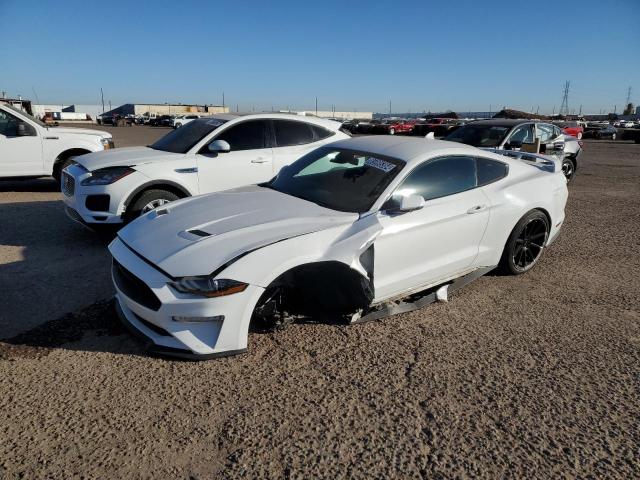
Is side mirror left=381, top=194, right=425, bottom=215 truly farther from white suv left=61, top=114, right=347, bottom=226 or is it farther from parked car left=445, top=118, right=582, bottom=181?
parked car left=445, top=118, right=582, bottom=181

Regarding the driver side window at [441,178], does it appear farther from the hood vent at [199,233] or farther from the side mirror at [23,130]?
the side mirror at [23,130]

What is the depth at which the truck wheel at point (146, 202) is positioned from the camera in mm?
5441

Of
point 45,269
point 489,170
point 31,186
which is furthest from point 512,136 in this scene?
point 31,186

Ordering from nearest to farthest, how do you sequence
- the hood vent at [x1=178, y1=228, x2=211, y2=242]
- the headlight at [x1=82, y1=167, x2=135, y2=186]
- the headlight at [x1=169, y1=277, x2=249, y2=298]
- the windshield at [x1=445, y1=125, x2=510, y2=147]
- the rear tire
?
the headlight at [x1=169, y1=277, x2=249, y2=298] → the hood vent at [x1=178, y1=228, x2=211, y2=242] → the rear tire → the headlight at [x1=82, y1=167, x2=135, y2=186] → the windshield at [x1=445, y1=125, x2=510, y2=147]

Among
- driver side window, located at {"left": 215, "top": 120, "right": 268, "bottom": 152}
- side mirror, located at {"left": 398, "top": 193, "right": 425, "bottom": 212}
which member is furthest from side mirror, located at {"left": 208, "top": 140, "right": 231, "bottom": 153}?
side mirror, located at {"left": 398, "top": 193, "right": 425, "bottom": 212}

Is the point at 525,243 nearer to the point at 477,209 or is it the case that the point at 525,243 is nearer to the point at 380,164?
the point at 477,209

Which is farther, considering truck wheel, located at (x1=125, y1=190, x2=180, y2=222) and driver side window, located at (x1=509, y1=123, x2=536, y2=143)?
driver side window, located at (x1=509, y1=123, x2=536, y2=143)

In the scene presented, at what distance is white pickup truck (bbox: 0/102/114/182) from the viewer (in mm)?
8750

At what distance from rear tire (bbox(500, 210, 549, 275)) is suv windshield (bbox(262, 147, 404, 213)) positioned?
155 centimetres

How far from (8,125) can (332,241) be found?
27.9ft

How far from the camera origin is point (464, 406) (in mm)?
2693

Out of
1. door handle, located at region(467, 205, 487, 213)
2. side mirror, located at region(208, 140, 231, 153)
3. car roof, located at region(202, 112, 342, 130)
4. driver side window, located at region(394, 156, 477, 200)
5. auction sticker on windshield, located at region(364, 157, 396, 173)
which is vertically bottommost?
door handle, located at region(467, 205, 487, 213)

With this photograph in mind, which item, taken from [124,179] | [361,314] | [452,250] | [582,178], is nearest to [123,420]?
[361,314]

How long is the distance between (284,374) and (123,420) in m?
0.97
